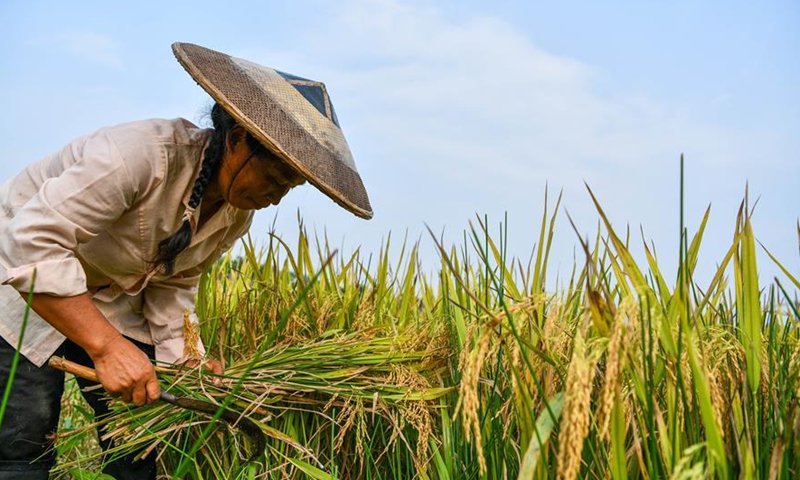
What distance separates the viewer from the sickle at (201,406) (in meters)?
1.86

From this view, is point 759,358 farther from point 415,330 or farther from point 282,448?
point 282,448

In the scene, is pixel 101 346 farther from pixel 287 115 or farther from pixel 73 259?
pixel 287 115

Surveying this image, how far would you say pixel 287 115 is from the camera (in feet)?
6.59

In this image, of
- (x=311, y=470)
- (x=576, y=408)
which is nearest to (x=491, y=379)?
(x=311, y=470)

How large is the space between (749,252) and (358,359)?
1.14 meters

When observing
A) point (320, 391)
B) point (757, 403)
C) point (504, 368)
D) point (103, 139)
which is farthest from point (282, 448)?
point (757, 403)

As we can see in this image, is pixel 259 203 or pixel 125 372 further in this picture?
pixel 259 203

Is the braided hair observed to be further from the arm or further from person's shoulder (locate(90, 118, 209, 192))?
the arm

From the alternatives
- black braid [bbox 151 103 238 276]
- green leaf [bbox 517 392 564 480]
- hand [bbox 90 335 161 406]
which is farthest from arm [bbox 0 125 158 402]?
green leaf [bbox 517 392 564 480]

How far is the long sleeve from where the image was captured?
6.09ft

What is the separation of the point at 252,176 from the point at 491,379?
0.84 m

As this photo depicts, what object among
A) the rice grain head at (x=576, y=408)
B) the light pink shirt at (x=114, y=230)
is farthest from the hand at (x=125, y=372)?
the rice grain head at (x=576, y=408)

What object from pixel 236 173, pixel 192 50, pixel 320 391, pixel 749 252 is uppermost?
pixel 192 50

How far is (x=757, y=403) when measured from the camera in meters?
1.44
